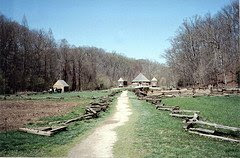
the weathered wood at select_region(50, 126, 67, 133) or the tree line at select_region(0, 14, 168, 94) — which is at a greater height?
the tree line at select_region(0, 14, 168, 94)

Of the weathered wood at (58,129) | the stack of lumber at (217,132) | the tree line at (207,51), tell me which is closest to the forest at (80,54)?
the tree line at (207,51)

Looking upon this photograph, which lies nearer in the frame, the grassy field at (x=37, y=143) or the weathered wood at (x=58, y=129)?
the grassy field at (x=37, y=143)

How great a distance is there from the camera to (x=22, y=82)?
30953 mm

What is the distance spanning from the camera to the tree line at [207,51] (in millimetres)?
15098

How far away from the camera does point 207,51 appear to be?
28.1m

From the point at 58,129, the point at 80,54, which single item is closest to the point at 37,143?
the point at 58,129

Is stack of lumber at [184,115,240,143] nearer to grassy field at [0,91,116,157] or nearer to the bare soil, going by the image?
grassy field at [0,91,116,157]

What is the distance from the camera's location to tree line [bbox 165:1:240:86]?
49.5ft

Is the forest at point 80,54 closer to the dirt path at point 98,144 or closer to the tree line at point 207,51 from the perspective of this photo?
the tree line at point 207,51

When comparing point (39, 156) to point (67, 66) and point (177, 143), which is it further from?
point (67, 66)

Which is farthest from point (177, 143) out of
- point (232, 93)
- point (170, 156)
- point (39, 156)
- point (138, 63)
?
point (138, 63)

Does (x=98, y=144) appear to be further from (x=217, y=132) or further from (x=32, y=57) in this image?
(x=32, y=57)

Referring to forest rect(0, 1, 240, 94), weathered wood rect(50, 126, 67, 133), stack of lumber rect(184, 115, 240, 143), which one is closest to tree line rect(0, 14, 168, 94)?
forest rect(0, 1, 240, 94)

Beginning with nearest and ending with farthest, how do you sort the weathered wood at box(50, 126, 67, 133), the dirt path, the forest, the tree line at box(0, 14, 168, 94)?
the dirt path → the weathered wood at box(50, 126, 67, 133) → the forest → the tree line at box(0, 14, 168, 94)
